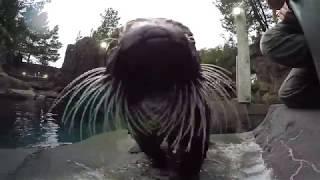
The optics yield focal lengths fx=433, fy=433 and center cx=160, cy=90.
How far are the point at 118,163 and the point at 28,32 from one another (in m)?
21.8

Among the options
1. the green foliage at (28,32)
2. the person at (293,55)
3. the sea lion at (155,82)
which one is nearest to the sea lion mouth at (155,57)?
the sea lion at (155,82)

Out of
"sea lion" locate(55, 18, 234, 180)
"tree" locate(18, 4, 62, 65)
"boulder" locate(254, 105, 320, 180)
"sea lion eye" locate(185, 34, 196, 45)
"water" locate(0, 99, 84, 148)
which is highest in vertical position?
"tree" locate(18, 4, 62, 65)

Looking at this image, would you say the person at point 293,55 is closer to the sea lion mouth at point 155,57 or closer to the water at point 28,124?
the sea lion mouth at point 155,57

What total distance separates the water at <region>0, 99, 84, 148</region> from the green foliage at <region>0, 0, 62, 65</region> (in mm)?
7292

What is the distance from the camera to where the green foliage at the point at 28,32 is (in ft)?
63.1

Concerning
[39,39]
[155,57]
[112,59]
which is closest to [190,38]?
[155,57]

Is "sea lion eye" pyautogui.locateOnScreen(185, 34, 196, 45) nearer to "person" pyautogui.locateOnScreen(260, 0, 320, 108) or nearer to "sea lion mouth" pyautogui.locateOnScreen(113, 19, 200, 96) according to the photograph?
"sea lion mouth" pyautogui.locateOnScreen(113, 19, 200, 96)

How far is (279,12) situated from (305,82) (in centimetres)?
42

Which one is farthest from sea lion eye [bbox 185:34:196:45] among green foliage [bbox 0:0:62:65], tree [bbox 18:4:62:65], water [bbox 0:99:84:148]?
tree [bbox 18:4:62:65]

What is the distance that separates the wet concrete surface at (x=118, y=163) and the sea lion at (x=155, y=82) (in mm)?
Answer: 507

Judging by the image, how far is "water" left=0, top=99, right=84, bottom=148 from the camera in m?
7.29

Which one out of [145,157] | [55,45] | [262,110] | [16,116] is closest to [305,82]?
[145,157]

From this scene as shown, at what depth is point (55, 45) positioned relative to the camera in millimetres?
26375

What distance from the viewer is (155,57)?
148cm
